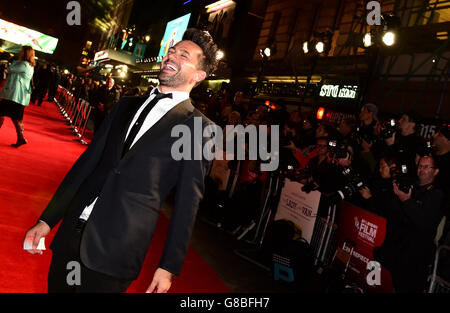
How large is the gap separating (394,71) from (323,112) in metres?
2.54

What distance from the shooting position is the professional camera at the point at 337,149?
5352 mm

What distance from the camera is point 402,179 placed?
4320 mm

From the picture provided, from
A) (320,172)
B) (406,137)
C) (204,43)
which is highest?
(406,137)

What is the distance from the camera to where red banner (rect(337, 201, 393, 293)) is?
173 inches

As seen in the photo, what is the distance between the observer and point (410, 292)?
404 cm

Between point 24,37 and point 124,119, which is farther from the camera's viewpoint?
point 24,37

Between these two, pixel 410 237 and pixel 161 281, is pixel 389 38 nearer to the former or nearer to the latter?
pixel 410 237

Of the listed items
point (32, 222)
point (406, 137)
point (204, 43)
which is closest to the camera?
point (204, 43)

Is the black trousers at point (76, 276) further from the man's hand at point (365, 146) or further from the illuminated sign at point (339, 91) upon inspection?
the illuminated sign at point (339, 91)

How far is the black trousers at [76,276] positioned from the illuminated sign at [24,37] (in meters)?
50.0

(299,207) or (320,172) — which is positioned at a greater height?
(320,172)

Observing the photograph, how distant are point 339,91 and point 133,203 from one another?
41.0 ft

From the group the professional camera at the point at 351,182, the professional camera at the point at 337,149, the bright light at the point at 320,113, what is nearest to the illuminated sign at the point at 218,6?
the bright light at the point at 320,113

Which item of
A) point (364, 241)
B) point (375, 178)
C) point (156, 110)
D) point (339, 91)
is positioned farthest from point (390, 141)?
point (339, 91)
